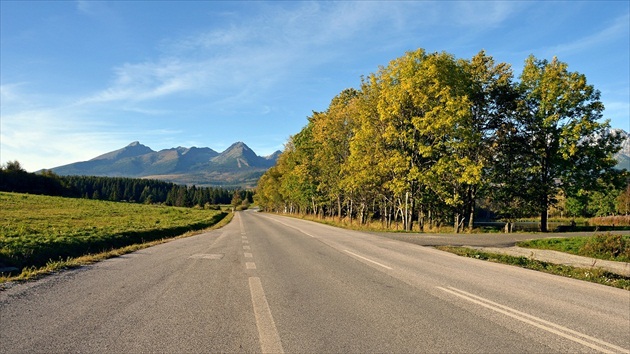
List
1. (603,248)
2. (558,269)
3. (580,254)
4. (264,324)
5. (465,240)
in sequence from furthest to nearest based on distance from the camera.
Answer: (465,240)
(580,254)
(603,248)
(558,269)
(264,324)

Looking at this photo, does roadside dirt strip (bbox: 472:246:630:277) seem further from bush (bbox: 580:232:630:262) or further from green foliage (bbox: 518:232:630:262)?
bush (bbox: 580:232:630:262)

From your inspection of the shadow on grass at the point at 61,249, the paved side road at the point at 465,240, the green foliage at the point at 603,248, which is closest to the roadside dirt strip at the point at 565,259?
the green foliage at the point at 603,248

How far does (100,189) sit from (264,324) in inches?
7646

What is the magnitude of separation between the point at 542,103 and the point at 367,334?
106ft

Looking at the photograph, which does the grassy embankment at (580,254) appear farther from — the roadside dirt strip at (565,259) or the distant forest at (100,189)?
the distant forest at (100,189)

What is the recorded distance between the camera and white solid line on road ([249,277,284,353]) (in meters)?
4.33

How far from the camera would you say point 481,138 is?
3047cm

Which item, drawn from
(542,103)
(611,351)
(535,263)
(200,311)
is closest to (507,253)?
(535,263)

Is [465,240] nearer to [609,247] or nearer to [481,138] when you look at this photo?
[609,247]

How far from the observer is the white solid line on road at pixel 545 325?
4688 mm

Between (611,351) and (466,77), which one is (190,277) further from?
(466,77)

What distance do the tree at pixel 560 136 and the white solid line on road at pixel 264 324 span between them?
30.3 m

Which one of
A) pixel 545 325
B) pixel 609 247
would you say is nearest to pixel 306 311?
pixel 545 325

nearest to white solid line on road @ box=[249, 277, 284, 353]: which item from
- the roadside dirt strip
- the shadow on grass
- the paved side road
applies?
the shadow on grass
